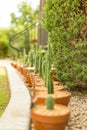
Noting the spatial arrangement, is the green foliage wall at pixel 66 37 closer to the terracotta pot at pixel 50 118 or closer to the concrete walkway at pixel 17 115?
the concrete walkway at pixel 17 115

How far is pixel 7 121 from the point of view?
3.92 metres

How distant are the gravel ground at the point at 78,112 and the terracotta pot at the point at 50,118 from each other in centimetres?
78

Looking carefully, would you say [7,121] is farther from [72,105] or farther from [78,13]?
[78,13]

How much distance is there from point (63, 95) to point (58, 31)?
2.27 m

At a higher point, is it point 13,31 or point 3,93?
point 13,31

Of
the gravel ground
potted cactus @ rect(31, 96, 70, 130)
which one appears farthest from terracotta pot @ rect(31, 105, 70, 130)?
the gravel ground

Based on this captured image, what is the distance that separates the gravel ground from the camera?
13.8 ft

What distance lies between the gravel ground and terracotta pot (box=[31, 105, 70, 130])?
0.78 meters

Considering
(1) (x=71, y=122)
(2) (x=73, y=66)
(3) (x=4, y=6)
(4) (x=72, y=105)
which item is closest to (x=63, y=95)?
(1) (x=71, y=122)

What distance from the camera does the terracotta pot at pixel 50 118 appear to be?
10.5 ft

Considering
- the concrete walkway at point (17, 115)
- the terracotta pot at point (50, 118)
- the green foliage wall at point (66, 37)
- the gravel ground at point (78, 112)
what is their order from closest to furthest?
the terracotta pot at point (50, 118) < the concrete walkway at point (17, 115) < the gravel ground at point (78, 112) < the green foliage wall at point (66, 37)

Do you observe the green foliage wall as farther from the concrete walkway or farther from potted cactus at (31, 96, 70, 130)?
potted cactus at (31, 96, 70, 130)

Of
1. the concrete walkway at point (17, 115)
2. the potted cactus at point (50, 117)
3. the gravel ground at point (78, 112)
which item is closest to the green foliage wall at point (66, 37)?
the gravel ground at point (78, 112)

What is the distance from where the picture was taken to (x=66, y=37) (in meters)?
6.15
